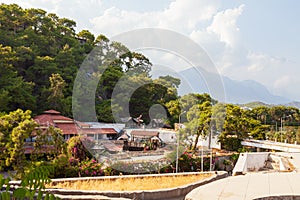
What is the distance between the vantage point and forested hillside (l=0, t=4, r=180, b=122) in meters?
14.3

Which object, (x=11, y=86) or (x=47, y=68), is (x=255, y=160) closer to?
(x=11, y=86)

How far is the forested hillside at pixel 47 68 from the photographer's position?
1434cm

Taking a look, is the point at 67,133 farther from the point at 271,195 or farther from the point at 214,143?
the point at 271,195

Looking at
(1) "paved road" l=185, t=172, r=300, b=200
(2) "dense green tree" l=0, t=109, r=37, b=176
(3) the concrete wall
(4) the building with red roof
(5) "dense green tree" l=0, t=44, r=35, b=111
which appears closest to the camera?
(1) "paved road" l=185, t=172, r=300, b=200

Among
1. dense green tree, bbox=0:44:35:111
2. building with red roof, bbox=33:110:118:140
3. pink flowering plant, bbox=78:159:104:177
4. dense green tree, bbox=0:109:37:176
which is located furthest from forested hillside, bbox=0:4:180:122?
dense green tree, bbox=0:109:37:176

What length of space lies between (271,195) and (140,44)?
5995 millimetres

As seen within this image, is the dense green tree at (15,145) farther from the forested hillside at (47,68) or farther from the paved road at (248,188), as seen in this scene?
the paved road at (248,188)

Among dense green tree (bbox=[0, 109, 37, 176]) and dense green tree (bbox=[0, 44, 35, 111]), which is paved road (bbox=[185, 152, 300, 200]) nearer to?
dense green tree (bbox=[0, 109, 37, 176])

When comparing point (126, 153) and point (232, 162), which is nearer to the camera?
point (126, 153)

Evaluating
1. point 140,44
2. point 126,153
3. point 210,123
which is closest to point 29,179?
point 140,44

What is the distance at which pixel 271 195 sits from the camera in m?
3.98

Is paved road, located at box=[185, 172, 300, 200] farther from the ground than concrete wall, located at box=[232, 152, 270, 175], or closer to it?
farther from the ground

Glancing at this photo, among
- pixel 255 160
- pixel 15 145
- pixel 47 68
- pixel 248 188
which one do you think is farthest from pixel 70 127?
pixel 248 188

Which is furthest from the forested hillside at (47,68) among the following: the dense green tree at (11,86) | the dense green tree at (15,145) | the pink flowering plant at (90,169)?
the dense green tree at (15,145)
